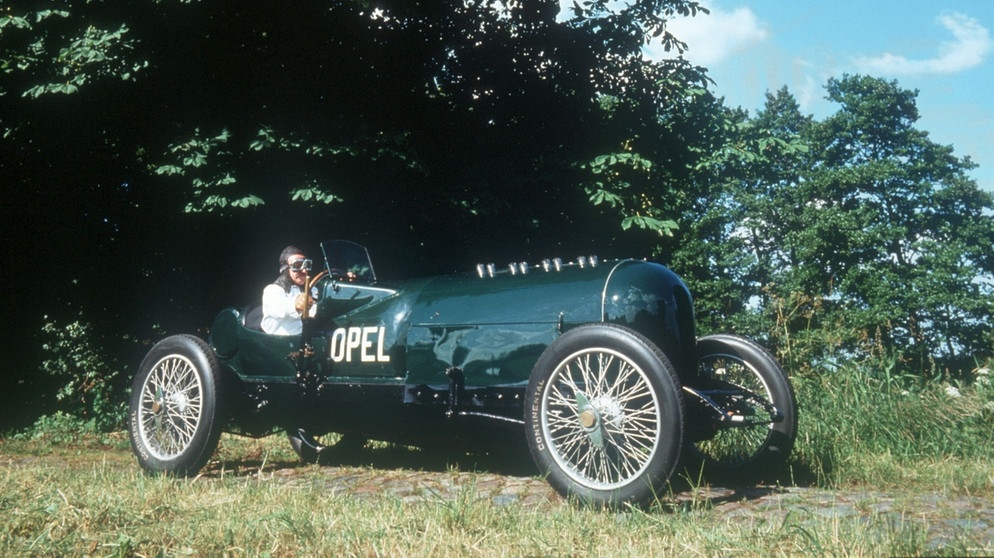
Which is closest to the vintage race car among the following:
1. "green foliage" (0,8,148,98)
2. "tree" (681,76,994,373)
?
"green foliage" (0,8,148,98)

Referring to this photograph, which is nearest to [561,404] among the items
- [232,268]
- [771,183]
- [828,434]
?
[828,434]

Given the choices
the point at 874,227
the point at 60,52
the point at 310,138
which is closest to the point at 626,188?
the point at 310,138

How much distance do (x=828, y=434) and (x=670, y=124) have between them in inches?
269

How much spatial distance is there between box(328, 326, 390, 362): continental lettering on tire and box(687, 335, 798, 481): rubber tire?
2059 mm

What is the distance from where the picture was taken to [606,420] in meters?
3.96

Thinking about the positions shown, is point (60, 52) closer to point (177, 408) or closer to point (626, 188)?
point (177, 408)

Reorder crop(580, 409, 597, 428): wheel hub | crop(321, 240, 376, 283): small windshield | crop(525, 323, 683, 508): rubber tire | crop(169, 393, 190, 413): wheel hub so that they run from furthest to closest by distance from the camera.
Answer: crop(321, 240, 376, 283): small windshield → crop(169, 393, 190, 413): wheel hub → crop(580, 409, 597, 428): wheel hub → crop(525, 323, 683, 508): rubber tire

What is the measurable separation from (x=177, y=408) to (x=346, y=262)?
5.19 ft

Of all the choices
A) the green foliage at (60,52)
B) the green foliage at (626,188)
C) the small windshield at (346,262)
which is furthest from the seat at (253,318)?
the green foliage at (626,188)

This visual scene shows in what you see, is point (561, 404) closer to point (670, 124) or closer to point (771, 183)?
point (670, 124)

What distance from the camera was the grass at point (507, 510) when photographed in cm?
287

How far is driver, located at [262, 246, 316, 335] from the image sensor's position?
5699 millimetres

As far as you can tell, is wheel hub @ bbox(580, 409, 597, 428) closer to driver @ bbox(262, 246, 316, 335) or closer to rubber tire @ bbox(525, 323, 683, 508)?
rubber tire @ bbox(525, 323, 683, 508)

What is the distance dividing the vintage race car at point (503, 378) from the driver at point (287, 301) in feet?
0.34
